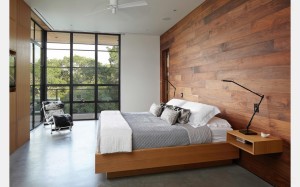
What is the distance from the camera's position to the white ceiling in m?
4.34

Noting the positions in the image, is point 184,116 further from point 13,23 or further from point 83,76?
point 83,76

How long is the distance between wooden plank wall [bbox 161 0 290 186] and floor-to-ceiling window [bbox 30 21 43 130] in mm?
4360

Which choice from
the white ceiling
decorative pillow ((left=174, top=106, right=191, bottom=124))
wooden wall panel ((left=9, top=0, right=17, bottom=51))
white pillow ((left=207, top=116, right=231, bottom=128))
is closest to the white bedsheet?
decorative pillow ((left=174, top=106, right=191, bottom=124))

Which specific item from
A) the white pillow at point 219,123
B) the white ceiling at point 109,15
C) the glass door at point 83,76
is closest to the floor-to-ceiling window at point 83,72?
the glass door at point 83,76

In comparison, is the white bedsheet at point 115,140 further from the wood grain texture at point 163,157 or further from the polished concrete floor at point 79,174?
the polished concrete floor at point 79,174

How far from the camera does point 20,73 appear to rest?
411 centimetres

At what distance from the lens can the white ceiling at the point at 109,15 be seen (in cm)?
434

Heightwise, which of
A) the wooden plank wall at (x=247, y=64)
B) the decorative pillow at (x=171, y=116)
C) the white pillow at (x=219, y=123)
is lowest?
the white pillow at (x=219, y=123)

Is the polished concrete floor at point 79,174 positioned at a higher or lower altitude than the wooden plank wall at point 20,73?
lower

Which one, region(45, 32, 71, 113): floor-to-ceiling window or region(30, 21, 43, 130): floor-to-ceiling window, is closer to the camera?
region(30, 21, 43, 130): floor-to-ceiling window

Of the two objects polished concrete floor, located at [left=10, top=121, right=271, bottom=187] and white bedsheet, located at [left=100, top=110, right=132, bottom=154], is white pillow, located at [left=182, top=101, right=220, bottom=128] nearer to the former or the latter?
polished concrete floor, located at [left=10, top=121, right=271, bottom=187]

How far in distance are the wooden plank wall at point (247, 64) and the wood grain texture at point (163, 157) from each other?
43 centimetres
